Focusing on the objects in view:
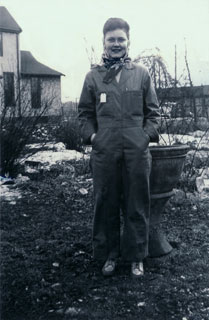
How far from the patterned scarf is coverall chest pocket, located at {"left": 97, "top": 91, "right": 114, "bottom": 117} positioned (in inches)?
4.4

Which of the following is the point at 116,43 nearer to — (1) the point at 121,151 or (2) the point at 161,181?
(1) the point at 121,151

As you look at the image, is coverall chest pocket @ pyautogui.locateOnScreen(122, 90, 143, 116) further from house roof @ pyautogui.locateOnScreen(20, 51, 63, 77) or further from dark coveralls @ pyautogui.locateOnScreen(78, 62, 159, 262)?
house roof @ pyautogui.locateOnScreen(20, 51, 63, 77)

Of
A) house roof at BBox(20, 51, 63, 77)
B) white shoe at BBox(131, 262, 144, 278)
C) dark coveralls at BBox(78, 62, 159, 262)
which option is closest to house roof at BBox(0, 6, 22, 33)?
house roof at BBox(20, 51, 63, 77)

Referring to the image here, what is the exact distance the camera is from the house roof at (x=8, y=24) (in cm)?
2322

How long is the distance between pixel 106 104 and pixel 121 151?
36cm

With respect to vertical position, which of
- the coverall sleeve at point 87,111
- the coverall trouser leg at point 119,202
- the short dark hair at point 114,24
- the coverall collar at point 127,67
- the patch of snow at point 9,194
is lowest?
the patch of snow at point 9,194

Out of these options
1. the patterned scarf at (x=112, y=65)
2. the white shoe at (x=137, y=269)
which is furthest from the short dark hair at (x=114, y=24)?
the white shoe at (x=137, y=269)

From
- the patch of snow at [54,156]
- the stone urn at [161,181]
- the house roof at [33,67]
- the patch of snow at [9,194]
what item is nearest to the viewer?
the stone urn at [161,181]

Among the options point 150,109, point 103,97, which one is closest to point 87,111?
point 103,97

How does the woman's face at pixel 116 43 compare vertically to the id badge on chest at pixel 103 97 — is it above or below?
above

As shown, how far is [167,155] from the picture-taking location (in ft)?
10.9

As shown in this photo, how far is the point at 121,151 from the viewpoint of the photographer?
2.94 meters

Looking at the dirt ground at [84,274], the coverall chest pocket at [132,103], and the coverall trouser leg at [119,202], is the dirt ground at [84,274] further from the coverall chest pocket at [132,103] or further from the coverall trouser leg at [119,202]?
the coverall chest pocket at [132,103]

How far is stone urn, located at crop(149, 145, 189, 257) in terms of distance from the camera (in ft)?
10.8
